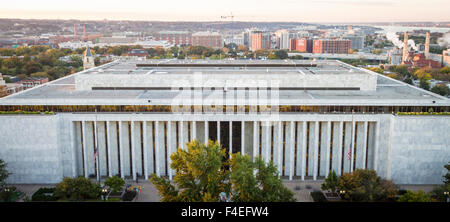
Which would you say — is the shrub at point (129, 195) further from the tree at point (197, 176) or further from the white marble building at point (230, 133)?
the tree at point (197, 176)

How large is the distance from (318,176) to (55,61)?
121309 millimetres

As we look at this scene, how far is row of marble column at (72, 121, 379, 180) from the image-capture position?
48781 mm

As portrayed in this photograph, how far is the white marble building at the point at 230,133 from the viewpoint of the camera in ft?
156

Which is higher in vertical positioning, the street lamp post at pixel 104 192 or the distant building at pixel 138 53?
the distant building at pixel 138 53

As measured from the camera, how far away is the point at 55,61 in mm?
142250

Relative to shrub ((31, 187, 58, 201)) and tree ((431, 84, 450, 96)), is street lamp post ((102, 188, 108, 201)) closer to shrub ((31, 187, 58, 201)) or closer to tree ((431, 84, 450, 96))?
shrub ((31, 187, 58, 201))

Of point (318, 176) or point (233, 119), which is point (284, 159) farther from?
Result: point (233, 119)

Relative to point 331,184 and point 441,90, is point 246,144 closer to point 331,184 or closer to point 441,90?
point 331,184

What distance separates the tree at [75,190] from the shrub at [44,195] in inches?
72.2

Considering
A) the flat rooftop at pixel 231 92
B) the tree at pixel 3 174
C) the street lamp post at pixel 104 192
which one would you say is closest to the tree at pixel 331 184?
the flat rooftop at pixel 231 92

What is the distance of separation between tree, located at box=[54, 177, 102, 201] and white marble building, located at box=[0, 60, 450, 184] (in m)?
8.03

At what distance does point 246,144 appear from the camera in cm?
5041
